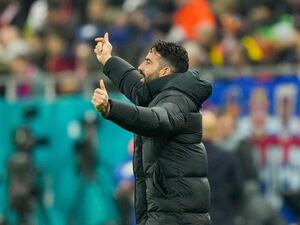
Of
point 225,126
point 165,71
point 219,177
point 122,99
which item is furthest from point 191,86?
point 122,99

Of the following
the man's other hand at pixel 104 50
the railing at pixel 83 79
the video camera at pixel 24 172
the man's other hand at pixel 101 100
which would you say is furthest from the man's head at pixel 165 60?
the video camera at pixel 24 172

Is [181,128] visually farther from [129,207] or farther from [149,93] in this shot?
[129,207]

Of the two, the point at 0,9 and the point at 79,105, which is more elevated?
the point at 0,9

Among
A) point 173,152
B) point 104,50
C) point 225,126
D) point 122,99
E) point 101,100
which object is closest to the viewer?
point 101,100

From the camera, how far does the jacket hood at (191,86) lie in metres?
8.53

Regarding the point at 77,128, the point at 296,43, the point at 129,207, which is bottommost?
the point at 129,207

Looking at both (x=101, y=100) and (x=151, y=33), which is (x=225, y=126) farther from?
(x=101, y=100)

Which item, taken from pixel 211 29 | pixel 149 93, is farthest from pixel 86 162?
pixel 149 93

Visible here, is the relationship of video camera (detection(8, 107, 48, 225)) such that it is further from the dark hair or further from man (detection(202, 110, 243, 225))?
the dark hair

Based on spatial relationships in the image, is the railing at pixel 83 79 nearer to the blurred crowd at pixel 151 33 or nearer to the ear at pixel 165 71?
the blurred crowd at pixel 151 33

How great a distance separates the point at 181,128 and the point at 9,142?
7.91 meters

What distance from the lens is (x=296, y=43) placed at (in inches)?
603

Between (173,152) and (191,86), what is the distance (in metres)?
0.48

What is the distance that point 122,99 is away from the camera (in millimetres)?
15219
